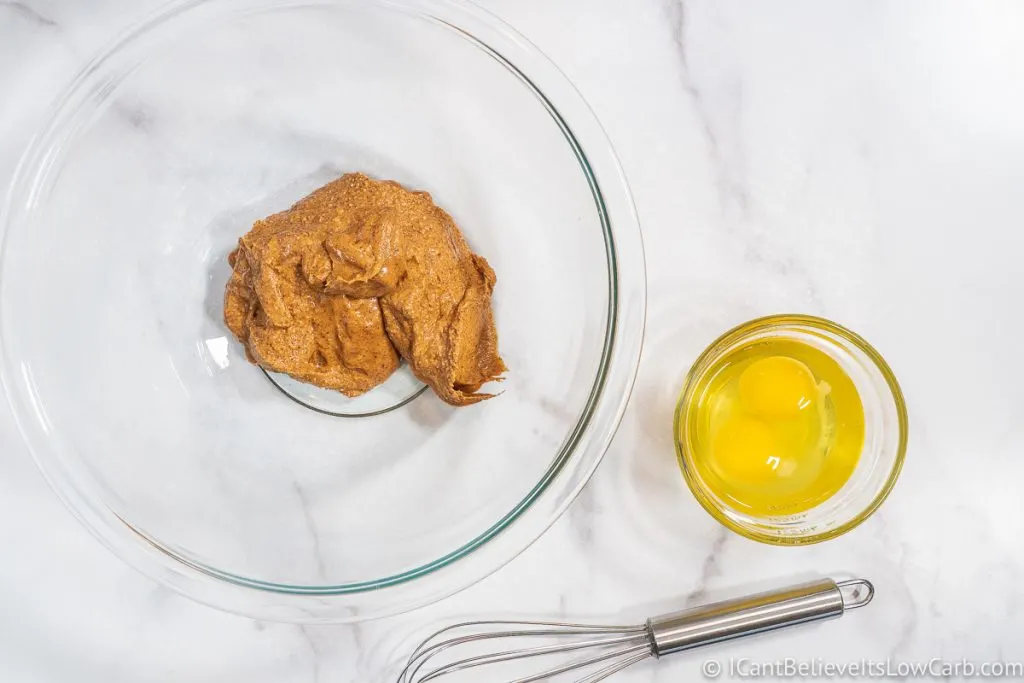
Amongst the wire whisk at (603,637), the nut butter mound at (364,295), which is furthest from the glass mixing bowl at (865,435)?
the nut butter mound at (364,295)

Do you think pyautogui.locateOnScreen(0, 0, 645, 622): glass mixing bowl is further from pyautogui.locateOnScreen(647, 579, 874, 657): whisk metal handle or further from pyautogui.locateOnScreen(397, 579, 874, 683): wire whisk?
pyautogui.locateOnScreen(647, 579, 874, 657): whisk metal handle

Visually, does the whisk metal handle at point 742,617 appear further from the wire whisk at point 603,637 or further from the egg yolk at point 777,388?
the egg yolk at point 777,388

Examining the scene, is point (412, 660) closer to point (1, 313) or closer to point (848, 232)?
point (1, 313)

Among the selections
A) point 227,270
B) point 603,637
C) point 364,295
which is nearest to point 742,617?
point 603,637

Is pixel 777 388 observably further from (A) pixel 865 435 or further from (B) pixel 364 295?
(B) pixel 364 295


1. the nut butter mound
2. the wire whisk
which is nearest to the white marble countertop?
the wire whisk

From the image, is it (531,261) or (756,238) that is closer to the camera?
(531,261)

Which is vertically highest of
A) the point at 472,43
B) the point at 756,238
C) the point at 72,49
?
the point at 72,49

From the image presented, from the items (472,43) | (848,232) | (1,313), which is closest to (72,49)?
(1,313)
